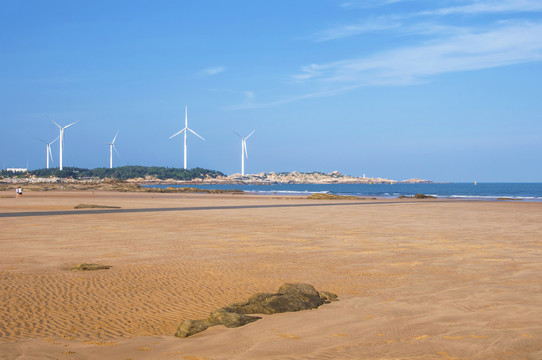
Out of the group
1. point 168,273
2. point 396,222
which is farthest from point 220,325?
point 396,222

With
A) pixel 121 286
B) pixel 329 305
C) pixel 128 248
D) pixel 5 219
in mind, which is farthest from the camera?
pixel 5 219

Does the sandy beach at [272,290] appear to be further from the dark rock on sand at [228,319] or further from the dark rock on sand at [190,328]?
the dark rock on sand at [228,319]

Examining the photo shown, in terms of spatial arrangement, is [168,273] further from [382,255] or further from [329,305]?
[382,255]

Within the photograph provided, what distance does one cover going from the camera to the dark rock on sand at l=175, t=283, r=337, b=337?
727 centimetres

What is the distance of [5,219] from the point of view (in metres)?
25.5

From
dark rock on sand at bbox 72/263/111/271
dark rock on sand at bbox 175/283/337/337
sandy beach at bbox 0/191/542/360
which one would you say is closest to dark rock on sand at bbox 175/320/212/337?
dark rock on sand at bbox 175/283/337/337

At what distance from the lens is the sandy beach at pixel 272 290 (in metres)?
6.40

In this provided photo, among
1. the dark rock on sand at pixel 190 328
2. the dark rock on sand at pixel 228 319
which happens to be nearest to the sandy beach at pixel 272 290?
the dark rock on sand at pixel 190 328

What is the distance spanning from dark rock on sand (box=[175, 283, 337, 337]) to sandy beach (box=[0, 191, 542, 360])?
0.17m

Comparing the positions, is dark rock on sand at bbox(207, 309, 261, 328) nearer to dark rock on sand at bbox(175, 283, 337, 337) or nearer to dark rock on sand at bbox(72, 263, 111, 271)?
dark rock on sand at bbox(175, 283, 337, 337)

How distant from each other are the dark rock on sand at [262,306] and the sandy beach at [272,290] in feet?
0.56

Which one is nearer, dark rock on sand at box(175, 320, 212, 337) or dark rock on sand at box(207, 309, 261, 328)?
dark rock on sand at box(175, 320, 212, 337)

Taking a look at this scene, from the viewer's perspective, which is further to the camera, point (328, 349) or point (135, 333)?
point (135, 333)

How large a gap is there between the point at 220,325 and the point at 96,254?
802 cm
